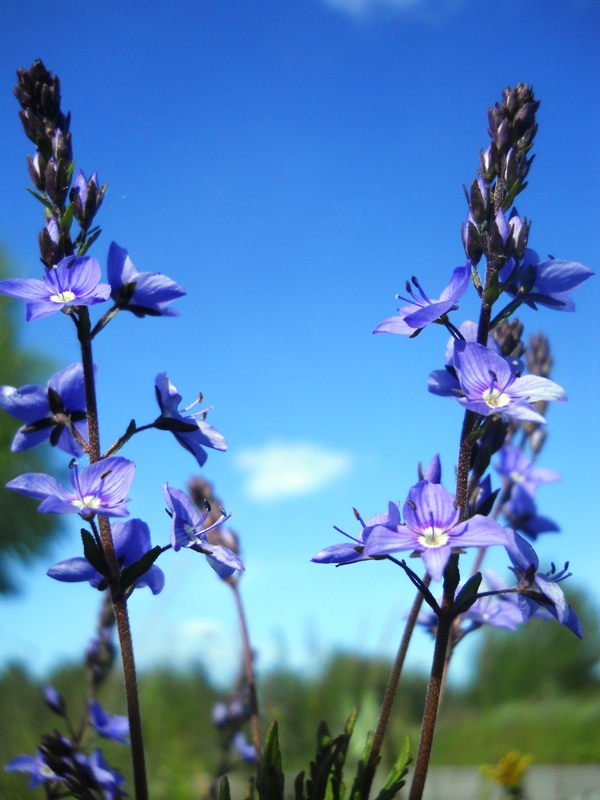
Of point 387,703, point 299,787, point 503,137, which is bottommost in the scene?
point 299,787

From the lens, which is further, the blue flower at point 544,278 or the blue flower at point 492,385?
the blue flower at point 544,278

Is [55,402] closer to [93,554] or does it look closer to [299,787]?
[93,554]

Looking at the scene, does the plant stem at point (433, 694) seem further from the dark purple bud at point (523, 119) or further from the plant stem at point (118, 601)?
the dark purple bud at point (523, 119)

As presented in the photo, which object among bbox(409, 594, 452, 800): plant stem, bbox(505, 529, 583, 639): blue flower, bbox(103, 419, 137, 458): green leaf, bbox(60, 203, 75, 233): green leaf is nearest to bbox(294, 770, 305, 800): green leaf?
bbox(409, 594, 452, 800): plant stem

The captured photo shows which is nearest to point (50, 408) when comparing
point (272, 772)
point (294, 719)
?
point (272, 772)

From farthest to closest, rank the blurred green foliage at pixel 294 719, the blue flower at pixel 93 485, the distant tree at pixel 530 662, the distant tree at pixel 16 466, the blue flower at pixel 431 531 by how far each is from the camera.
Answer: the distant tree at pixel 530 662
the distant tree at pixel 16 466
the blurred green foliage at pixel 294 719
the blue flower at pixel 93 485
the blue flower at pixel 431 531

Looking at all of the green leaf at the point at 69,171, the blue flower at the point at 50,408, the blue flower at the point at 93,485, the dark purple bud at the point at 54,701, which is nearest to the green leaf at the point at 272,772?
the blue flower at the point at 93,485
